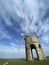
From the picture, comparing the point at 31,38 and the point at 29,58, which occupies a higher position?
the point at 31,38

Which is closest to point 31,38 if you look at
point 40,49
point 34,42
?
point 34,42

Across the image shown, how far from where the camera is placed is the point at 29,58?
3750cm

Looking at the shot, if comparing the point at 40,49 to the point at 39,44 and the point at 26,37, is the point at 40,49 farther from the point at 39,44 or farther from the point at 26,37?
the point at 26,37

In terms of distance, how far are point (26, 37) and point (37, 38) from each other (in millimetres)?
3643

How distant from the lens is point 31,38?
1503 inches

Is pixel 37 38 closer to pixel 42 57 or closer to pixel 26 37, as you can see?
pixel 26 37

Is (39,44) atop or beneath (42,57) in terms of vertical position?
atop

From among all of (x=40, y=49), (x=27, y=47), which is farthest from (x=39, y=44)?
(x=27, y=47)

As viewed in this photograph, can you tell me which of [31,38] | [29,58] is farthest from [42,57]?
[31,38]

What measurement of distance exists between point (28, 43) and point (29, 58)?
15.1ft

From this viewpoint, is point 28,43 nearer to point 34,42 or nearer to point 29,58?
point 34,42

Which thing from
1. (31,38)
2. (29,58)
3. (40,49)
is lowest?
(29,58)

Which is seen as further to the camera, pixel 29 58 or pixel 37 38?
pixel 37 38

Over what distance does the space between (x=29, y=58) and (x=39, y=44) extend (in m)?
5.74
